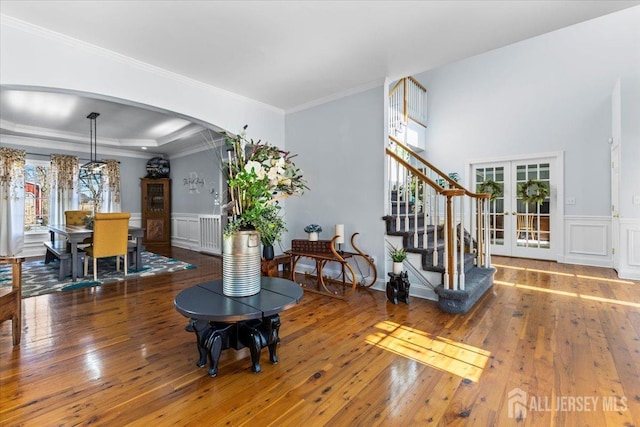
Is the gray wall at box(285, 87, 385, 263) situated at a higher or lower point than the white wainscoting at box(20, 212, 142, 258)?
higher

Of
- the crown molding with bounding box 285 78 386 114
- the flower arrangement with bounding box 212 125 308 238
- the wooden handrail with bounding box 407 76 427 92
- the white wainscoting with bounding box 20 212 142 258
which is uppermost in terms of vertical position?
the wooden handrail with bounding box 407 76 427 92

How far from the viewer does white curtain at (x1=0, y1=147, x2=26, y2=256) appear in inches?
237

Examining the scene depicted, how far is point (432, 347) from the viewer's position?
2.25 meters

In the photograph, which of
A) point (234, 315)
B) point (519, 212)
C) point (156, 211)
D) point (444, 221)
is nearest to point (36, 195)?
point (156, 211)

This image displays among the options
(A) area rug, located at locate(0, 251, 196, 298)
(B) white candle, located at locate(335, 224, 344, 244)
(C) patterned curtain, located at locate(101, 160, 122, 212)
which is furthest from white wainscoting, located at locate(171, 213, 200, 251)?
(B) white candle, located at locate(335, 224, 344, 244)

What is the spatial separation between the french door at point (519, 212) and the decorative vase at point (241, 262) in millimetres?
5760

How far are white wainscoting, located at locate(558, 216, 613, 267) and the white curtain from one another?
433 inches

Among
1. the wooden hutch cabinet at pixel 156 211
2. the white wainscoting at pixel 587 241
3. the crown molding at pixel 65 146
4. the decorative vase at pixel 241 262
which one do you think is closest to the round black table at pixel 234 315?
the decorative vase at pixel 241 262

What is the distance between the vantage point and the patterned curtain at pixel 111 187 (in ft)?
24.1

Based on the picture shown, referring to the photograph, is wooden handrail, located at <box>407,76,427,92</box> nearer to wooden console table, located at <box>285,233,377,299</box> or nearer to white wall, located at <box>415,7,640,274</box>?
white wall, located at <box>415,7,640,274</box>

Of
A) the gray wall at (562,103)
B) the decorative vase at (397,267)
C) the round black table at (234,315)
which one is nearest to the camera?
the round black table at (234,315)

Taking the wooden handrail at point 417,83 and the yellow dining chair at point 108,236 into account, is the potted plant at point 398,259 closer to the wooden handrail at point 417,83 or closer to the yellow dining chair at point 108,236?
the yellow dining chair at point 108,236

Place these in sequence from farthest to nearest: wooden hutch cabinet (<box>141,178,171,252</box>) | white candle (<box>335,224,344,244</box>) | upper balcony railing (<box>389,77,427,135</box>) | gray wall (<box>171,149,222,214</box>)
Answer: wooden hutch cabinet (<box>141,178,171,252</box>) < gray wall (<box>171,149,222,214</box>) < upper balcony railing (<box>389,77,427,135</box>) < white candle (<box>335,224,344,244</box>)

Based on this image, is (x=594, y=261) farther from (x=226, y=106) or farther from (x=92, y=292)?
(x=92, y=292)
